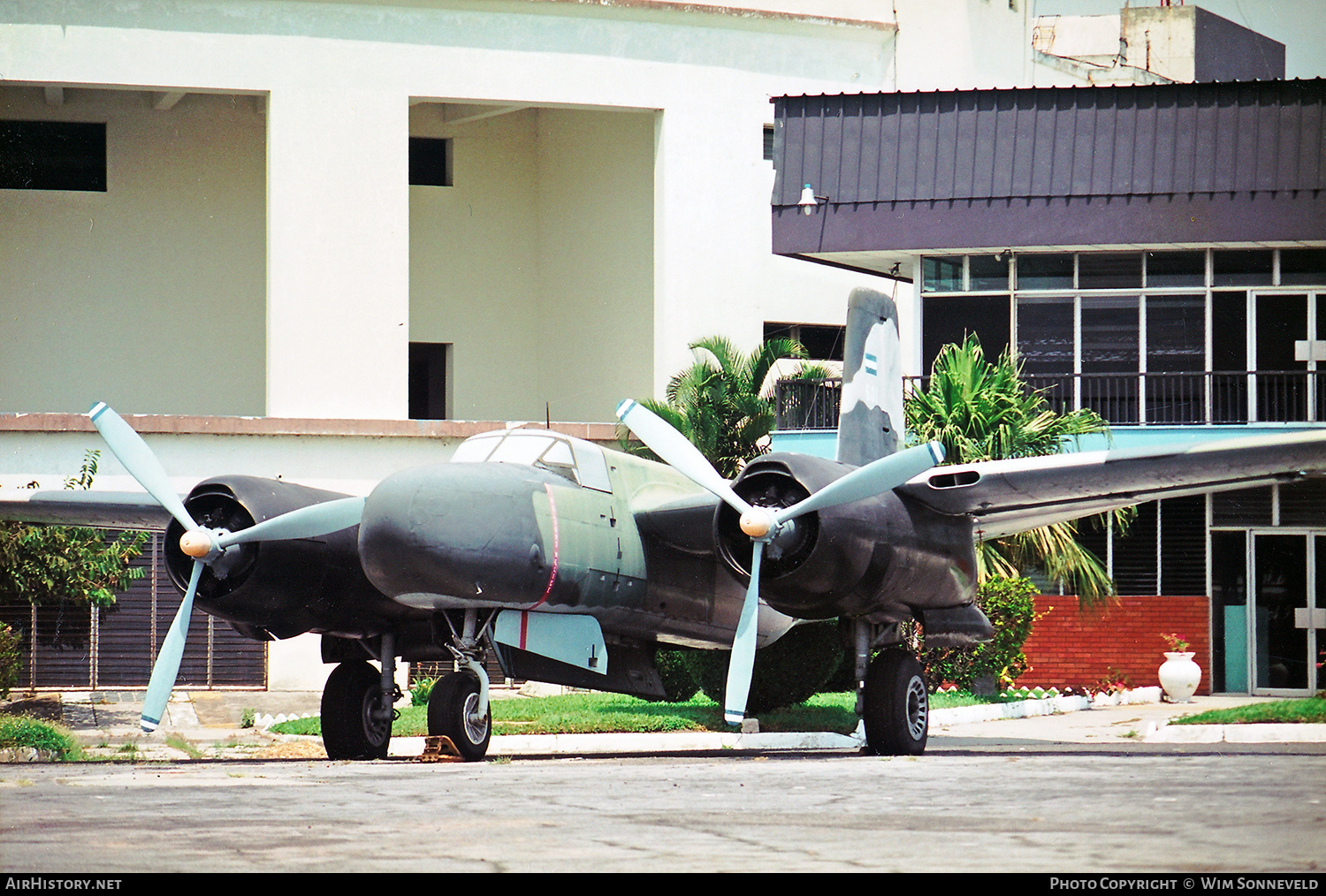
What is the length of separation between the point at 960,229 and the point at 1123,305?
10.3ft

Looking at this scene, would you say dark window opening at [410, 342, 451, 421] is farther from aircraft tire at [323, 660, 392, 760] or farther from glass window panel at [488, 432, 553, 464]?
glass window panel at [488, 432, 553, 464]

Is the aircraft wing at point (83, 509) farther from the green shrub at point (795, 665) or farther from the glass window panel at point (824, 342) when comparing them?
the glass window panel at point (824, 342)

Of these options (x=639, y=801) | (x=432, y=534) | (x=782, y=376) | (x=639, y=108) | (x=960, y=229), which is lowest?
(x=639, y=801)

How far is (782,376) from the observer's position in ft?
98.9

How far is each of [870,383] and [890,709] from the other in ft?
12.4

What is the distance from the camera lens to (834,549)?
1470cm

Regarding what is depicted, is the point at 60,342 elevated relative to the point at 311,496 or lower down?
elevated

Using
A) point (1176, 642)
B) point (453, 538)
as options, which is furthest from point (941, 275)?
point (453, 538)

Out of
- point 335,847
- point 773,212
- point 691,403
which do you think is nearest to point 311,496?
point 335,847

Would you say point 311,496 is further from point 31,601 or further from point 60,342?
point 60,342

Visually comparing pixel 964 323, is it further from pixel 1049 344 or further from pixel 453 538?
pixel 453 538

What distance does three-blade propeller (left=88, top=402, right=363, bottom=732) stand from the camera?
1575 centimetres

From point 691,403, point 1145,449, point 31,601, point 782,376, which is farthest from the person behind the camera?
point 782,376

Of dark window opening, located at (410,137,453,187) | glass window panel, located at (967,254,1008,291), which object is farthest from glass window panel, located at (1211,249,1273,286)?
dark window opening, located at (410,137,453,187)
